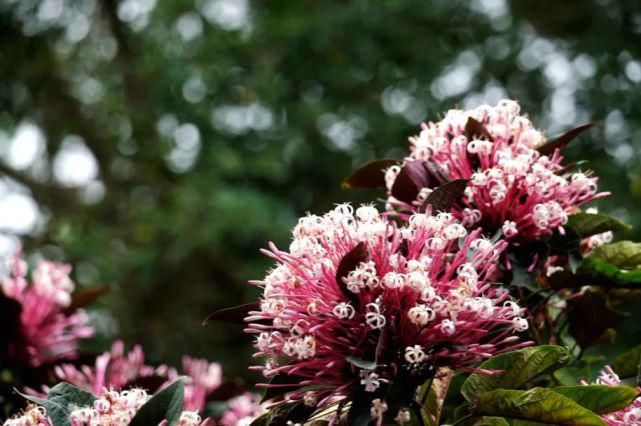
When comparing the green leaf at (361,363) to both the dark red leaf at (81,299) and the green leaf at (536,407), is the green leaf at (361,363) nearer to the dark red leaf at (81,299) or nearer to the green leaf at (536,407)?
the green leaf at (536,407)

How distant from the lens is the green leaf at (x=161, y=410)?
2.81 ft

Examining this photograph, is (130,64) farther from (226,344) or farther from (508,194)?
(508,194)

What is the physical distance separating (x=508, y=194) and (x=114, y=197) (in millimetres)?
4298

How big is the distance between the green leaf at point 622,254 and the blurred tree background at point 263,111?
9.04 ft

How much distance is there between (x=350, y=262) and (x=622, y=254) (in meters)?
0.49

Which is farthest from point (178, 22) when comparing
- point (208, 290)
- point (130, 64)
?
point (208, 290)

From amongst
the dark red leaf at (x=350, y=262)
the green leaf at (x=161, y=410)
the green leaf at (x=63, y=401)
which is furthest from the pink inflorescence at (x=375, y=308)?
the green leaf at (x=63, y=401)

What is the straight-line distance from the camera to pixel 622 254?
3.66 feet

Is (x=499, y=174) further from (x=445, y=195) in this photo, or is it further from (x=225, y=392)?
(x=225, y=392)

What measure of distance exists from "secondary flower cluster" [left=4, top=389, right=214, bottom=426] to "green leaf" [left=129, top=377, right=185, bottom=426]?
1 cm

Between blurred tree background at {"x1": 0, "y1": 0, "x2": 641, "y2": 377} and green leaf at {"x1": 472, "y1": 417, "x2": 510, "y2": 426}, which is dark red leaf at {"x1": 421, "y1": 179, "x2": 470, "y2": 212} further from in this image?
blurred tree background at {"x1": 0, "y1": 0, "x2": 641, "y2": 377}

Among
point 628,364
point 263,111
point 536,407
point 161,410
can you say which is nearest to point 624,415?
point 536,407

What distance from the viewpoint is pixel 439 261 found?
0.87 m

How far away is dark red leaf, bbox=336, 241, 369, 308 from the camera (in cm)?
83
